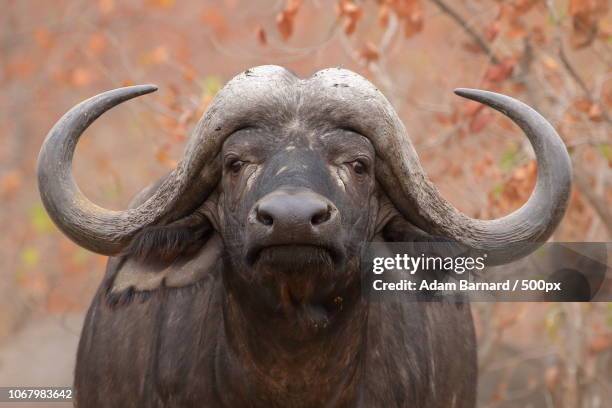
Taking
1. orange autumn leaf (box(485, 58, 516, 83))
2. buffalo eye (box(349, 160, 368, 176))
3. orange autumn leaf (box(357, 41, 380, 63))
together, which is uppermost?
orange autumn leaf (box(357, 41, 380, 63))

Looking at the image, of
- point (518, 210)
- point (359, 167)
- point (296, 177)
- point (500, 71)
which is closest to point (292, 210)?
point (296, 177)

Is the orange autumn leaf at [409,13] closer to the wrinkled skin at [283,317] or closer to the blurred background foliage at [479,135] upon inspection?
the blurred background foliage at [479,135]

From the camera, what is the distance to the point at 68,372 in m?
8.09

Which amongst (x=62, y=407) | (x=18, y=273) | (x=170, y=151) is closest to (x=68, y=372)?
(x=62, y=407)

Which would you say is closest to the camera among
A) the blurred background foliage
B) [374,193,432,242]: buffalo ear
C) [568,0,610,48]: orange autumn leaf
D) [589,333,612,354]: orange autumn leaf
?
[374,193,432,242]: buffalo ear

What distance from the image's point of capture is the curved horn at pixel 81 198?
4.32 m

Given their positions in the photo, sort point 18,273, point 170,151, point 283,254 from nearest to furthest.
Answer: point 283,254
point 170,151
point 18,273

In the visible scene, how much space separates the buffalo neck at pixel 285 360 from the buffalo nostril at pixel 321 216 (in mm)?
566

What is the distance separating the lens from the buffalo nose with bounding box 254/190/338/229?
3.65 metres

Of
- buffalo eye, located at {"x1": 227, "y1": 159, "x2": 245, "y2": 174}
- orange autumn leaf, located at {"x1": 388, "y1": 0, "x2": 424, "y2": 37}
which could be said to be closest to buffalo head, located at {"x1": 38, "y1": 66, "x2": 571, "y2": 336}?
buffalo eye, located at {"x1": 227, "y1": 159, "x2": 245, "y2": 174}

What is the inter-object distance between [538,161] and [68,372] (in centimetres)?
481

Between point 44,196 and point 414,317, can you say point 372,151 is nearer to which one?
point 414,317

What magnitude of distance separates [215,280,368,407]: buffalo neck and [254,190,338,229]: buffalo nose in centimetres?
58

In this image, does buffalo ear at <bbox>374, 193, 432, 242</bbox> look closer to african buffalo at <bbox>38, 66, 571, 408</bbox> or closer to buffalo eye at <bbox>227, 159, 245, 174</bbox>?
african buffalo at <bbox>38, 66, 571, 408</bbox>
